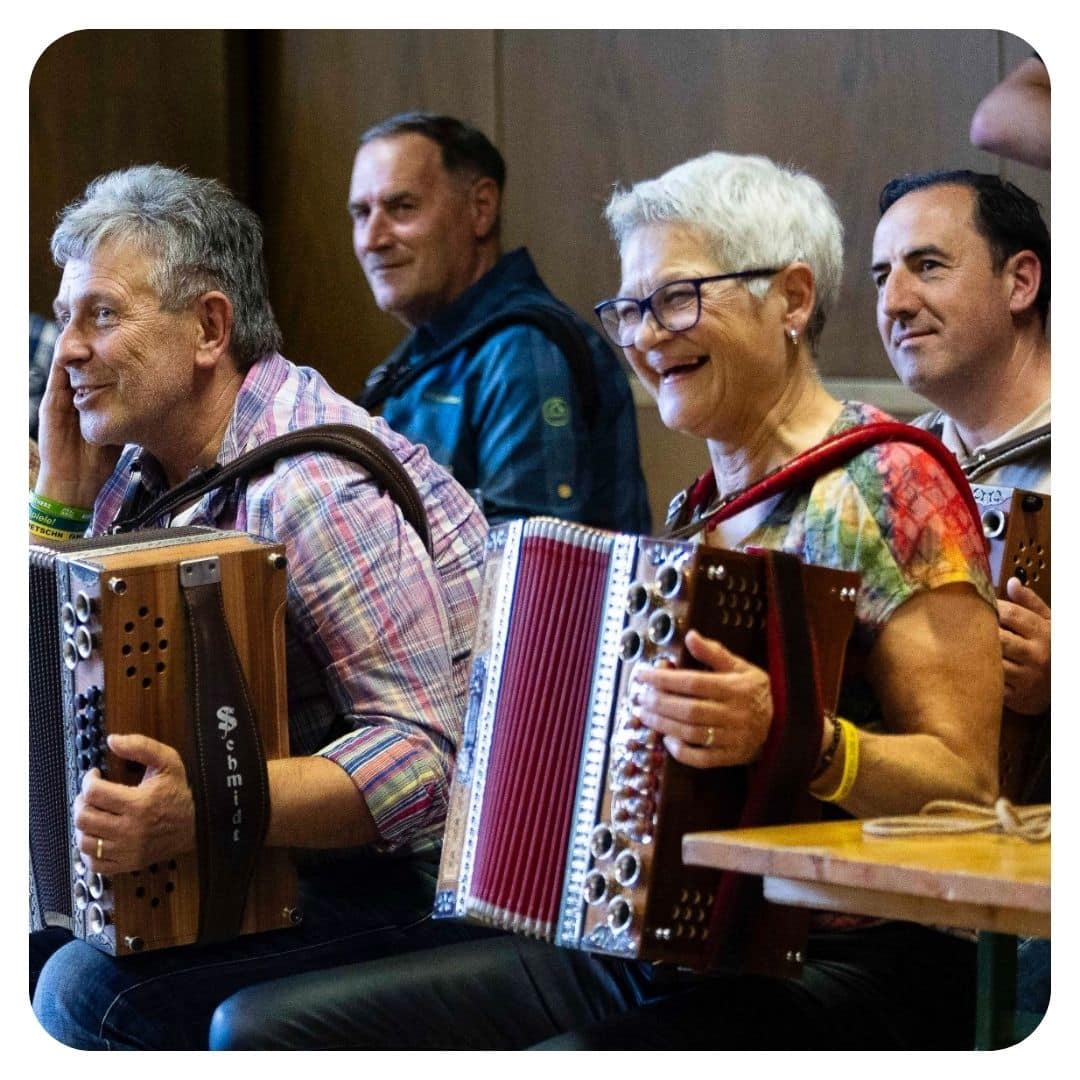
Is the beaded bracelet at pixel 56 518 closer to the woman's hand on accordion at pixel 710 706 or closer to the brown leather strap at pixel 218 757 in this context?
the brown leather strap at pixel 218 757

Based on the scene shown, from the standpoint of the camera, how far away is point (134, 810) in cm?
210

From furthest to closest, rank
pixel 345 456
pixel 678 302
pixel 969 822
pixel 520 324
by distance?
1. pixel 520 324
2. pixel 345 456
3. pixel 678 302
4. pixel 969 822

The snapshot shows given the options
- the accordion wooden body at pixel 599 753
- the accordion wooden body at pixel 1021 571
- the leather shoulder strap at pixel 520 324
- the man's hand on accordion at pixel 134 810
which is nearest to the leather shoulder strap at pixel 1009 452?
the accordion wooden body at pixel 1021 571

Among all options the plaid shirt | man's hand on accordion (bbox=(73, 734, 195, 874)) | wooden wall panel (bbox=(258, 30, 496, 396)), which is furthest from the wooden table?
wooden wall panel (bbox=(258, 30, 496, 396))

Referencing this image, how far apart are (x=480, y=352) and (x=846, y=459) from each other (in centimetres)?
119

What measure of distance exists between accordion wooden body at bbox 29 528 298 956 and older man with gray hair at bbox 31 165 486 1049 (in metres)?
0.04

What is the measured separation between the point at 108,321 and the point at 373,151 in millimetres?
854

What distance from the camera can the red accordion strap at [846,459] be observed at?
6.44 feet

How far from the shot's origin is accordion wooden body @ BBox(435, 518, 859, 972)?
183cm

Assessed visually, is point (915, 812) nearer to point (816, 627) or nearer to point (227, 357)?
point (816, 627)

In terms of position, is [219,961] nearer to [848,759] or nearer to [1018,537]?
[848,759]

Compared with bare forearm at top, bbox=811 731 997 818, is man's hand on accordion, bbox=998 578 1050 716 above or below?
above

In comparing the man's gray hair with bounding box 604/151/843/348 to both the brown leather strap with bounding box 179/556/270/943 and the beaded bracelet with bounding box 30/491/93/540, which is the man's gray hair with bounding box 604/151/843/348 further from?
the beaded bracelet with bounding box 30/491/93/540

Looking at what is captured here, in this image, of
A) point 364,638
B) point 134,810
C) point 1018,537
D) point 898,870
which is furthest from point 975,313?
point 134,810
